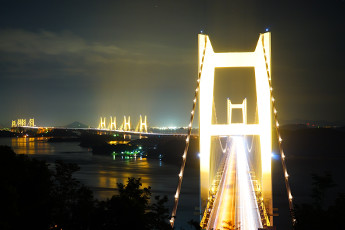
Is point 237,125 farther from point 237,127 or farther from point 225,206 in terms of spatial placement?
point 225,206

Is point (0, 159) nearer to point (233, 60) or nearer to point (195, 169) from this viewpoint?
point (233, 60)

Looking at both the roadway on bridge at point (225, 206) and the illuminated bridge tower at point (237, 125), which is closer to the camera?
the roadway on bridge at point (225, 206)

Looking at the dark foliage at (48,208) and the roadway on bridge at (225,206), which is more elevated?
the dark foliage at (48,208)

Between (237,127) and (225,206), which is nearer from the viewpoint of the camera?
(237,127)

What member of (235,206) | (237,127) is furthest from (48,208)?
(235,206)

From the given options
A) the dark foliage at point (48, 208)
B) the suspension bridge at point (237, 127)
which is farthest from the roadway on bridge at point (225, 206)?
the dark foliage at point (48, 208)

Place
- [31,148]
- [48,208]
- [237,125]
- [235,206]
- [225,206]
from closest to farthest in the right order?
[48,208]
[237,125]
[235,206]
[225,206]
[31,148]

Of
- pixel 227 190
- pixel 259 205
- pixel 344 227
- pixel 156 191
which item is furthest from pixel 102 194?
pixel 344 227

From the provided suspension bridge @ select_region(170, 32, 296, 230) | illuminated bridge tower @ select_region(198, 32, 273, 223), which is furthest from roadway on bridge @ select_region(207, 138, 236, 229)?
illuminated bridge tower @ select_region(198, 32, 273, 223)

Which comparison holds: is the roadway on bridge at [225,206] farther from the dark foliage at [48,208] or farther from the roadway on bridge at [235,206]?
the dark foliage at [48,208]
